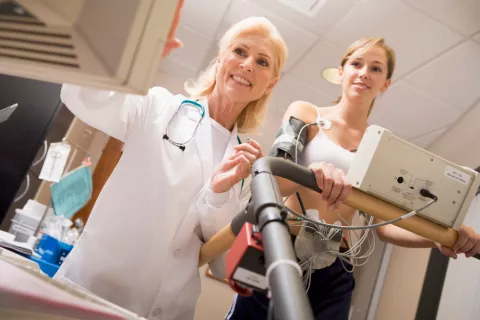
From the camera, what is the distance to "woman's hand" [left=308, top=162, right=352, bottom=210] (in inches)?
31.4

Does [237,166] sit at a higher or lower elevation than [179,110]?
lower

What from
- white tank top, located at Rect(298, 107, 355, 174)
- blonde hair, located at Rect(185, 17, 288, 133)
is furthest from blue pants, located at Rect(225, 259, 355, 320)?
blonde hair, located at Rect(185, 17, 288, 133)

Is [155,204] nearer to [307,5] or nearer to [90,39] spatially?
[90,39]

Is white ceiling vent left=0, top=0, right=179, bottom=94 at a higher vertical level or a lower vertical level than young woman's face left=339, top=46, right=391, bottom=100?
lower

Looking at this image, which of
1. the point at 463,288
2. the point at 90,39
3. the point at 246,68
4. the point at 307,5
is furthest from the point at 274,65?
the point at 463,288

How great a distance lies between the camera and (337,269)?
125cm

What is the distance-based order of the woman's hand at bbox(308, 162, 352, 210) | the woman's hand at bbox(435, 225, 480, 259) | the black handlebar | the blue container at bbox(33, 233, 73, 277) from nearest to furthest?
1. the black handlebar
2. the woman's hand at bbox(308, 162, 352, 210)
3. the woman's hand at bbox(435, 225, 480, 259)
4. the blue container at bbox(33, 233, 73, 277)

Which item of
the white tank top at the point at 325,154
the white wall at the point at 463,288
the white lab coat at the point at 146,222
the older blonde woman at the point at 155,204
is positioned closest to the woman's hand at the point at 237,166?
the older blonde woman at the point at 155,204

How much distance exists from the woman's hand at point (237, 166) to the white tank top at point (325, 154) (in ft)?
1.17

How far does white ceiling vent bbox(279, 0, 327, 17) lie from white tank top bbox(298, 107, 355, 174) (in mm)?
1574

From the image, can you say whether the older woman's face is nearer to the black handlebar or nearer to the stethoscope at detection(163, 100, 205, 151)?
the stethoscope at detection(163, 100, 205, 151)

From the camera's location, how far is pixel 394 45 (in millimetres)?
2699

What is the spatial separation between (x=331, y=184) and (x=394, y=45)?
2240mm

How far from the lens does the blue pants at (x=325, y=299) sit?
1.18 metres
